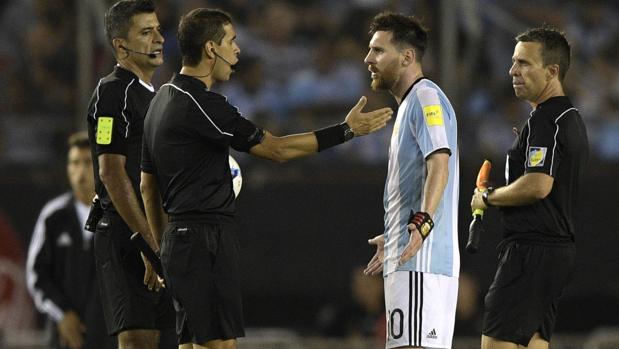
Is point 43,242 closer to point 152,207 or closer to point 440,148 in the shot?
point 152,207

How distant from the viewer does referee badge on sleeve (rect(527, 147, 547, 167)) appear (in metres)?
7.42

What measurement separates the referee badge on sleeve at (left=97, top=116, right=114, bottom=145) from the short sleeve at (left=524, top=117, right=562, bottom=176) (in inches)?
93.0

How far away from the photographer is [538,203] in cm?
752

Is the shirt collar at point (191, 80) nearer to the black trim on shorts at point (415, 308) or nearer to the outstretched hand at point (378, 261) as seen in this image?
the outstretched hand at point (378, 261)

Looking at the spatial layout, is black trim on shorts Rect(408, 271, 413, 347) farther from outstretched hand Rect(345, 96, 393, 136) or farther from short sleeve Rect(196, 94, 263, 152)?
short sleeve Rect(196, 94, 263, 152)

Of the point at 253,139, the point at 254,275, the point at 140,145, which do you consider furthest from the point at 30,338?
the point at 253,139

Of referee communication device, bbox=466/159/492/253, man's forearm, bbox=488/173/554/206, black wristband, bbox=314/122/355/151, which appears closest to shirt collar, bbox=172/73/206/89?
black wristband, bbox=314/122/355/151

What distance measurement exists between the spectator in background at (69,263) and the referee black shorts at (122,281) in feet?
6.09

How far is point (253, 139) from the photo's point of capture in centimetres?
699

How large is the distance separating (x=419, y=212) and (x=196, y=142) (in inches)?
48.2

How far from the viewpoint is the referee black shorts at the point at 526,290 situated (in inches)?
296

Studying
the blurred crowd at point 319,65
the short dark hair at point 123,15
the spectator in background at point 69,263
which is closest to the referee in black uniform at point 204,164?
the short dark hair at point 123,15

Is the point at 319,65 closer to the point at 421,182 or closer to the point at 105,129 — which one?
the point at 105,129

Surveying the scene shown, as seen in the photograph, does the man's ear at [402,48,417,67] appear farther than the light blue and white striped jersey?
Yes
